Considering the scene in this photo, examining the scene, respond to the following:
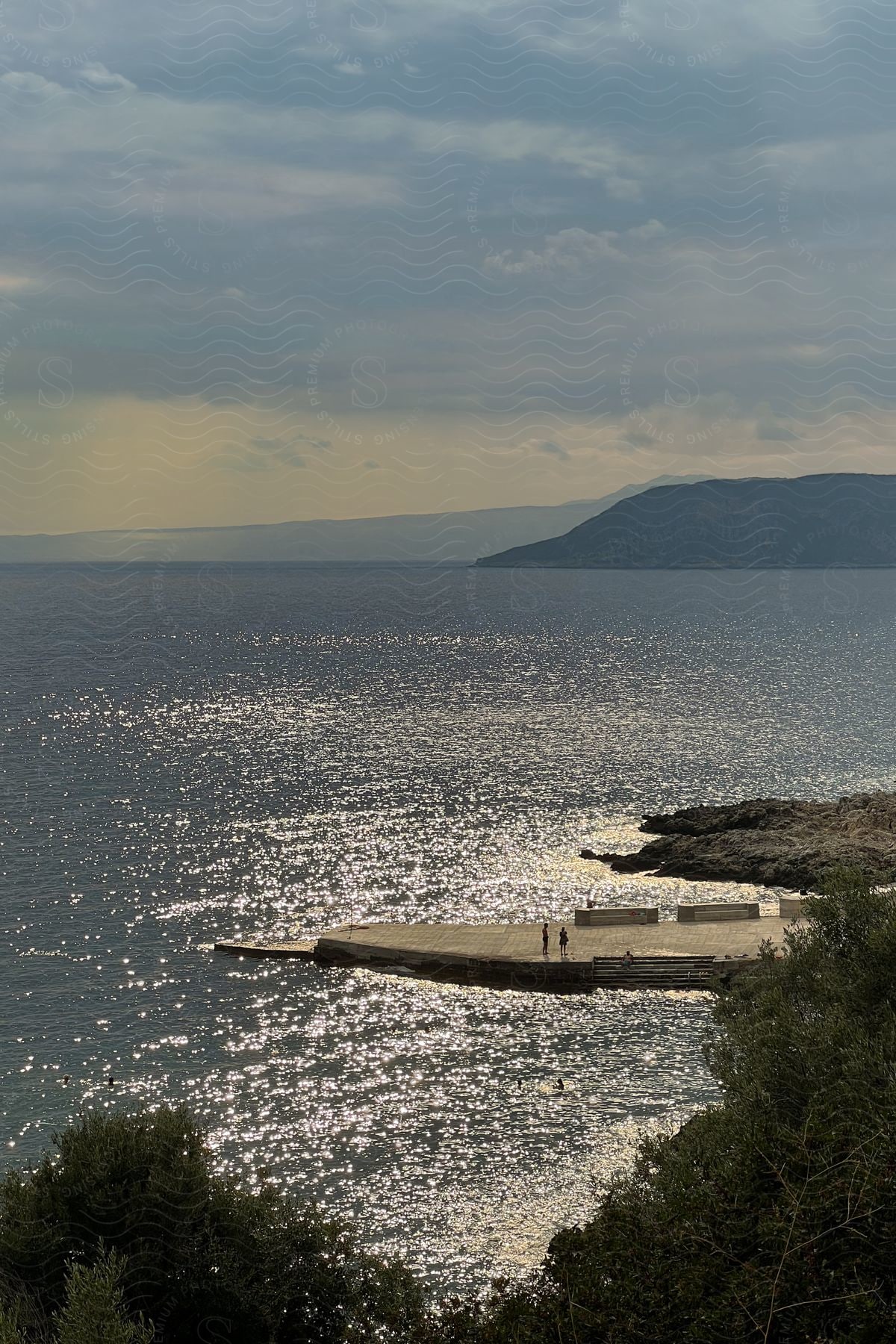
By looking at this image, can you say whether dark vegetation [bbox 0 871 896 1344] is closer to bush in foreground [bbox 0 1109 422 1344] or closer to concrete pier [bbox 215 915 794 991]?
bush in foreground [bbox 0 1109 422 1344]

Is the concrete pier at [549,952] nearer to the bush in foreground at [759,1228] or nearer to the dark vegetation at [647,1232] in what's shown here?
the dark vegetation at [647,1232]

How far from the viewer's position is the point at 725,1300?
1642 cm

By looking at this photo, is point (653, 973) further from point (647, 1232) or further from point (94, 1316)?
point (94, 1316)

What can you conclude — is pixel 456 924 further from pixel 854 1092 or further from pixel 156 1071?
pixel 854 1092

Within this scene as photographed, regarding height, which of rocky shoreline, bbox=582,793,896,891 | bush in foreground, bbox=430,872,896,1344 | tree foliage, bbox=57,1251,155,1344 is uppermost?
bush in foreground, bbox=430,872,896,1344

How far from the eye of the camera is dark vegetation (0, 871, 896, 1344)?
16.7m

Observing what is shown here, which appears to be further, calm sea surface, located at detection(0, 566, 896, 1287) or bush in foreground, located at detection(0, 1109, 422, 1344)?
calm sea surface, located at detection(0, 566, 896, 1287)

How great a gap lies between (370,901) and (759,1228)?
45436 mm

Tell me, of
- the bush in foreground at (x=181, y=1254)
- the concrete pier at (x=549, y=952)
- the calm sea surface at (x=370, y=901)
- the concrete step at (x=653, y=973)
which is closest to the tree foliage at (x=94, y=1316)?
the bush in foreground at (x=181, y=1254)

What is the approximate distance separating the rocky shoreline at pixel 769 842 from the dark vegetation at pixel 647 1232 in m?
31.3

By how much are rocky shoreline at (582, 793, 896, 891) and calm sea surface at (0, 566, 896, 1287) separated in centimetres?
268

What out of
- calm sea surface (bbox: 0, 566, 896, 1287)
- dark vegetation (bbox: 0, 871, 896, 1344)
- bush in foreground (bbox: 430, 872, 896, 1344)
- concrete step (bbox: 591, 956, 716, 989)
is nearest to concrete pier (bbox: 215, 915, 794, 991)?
concrete step (bbox: 591, 956, 716, 989)

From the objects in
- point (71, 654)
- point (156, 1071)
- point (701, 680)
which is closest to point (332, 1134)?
point (156, 1071)

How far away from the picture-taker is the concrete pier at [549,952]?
49312mm
